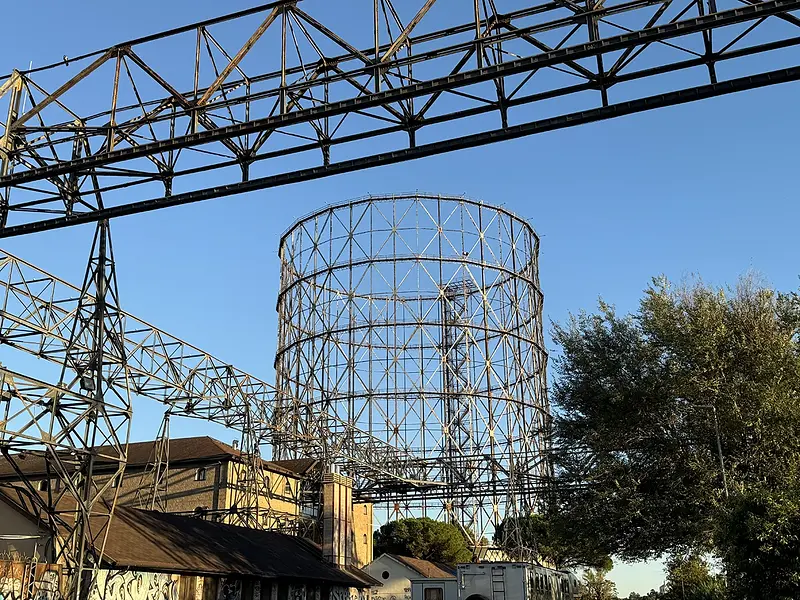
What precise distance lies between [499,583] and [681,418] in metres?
7.78

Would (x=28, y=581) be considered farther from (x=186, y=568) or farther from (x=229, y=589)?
(x=229, y=589)

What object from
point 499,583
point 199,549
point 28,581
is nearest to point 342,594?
point 499,583

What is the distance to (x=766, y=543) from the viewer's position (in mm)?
15414

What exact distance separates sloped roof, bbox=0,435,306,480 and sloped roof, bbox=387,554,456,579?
24.9 feet

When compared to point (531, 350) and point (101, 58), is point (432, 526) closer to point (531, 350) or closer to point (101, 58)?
point (531, 350)

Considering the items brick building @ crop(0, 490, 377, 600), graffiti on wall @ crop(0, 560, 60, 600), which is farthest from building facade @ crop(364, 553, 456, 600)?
graffiti on wall @ crop(0, 560, 60, 600)

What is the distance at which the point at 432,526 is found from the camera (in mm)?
48188

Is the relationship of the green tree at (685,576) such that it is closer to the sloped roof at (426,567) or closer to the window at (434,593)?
the window at (434,593)

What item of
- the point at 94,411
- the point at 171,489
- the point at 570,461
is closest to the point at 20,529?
the point at 94,411

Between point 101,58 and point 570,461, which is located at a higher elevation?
point 101,58

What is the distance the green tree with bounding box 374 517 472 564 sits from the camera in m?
46.9

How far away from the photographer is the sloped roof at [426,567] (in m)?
40.5

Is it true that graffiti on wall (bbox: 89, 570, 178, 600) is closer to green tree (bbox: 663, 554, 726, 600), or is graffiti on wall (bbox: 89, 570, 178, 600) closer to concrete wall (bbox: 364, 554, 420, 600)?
green tree (bbox: 663, 554, 726, 600)

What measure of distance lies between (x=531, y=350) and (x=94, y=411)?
28.3 meters
